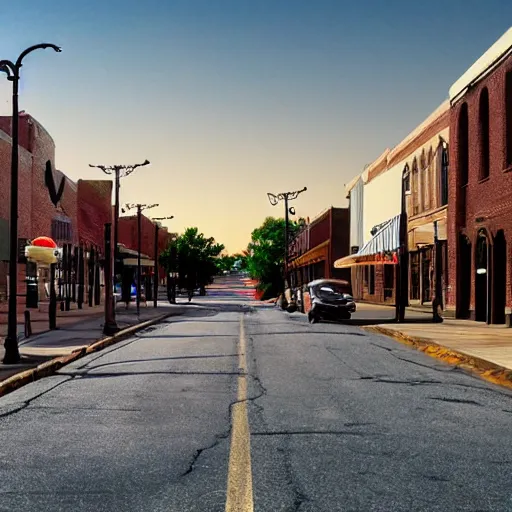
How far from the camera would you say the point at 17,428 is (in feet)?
29.4

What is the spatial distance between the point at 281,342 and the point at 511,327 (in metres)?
9.26

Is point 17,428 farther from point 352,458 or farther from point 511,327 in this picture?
point 511,327

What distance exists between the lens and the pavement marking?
5.67 metres

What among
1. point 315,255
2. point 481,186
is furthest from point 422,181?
point 315,255

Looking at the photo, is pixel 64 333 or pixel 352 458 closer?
pixel 352 458

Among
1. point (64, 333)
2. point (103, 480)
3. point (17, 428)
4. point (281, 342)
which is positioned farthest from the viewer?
point (64, 333)

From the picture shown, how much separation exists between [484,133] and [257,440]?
26.4 m

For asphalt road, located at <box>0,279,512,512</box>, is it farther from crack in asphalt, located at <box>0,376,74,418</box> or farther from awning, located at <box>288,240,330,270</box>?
awning, located at <box>288,240,330,270</box>

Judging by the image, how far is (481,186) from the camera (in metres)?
31.6

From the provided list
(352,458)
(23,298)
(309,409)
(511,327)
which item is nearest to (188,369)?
(309,409)

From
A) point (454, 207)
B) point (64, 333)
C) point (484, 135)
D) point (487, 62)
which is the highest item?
point (487, 62)

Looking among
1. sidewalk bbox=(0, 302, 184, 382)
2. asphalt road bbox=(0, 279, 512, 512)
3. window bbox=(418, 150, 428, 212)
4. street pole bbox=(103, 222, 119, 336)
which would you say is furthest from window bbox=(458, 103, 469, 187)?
asphalt road bbox=(0, 279, 512, 512)

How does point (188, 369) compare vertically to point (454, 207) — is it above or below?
below

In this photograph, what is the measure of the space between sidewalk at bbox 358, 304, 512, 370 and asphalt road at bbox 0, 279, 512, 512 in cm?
165
